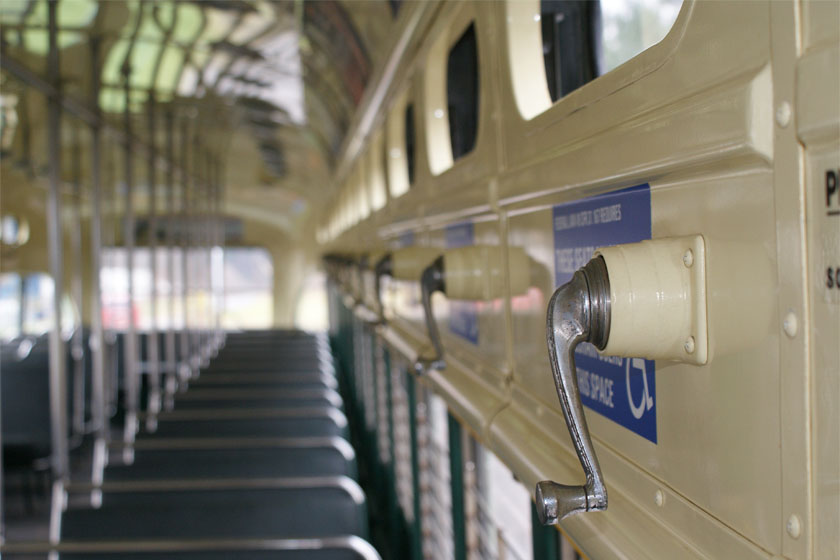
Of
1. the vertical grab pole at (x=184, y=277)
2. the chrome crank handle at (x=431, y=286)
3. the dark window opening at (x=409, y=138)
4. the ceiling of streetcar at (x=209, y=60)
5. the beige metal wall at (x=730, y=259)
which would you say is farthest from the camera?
the vertical grab pole at (x=184, y=277)

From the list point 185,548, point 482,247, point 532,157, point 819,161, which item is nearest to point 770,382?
point 819,161

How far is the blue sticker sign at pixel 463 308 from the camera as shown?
1603mm

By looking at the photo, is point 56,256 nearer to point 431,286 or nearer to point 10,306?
point 431,286

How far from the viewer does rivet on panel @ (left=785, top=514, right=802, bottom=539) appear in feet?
1.73

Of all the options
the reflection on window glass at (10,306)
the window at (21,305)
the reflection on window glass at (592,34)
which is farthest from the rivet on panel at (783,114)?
the reflection on window glass at (10,306)

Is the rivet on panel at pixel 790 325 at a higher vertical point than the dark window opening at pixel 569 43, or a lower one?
lower

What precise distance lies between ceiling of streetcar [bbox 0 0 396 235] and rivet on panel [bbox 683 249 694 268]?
201cm

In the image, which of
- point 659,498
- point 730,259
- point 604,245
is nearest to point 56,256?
point 604,245

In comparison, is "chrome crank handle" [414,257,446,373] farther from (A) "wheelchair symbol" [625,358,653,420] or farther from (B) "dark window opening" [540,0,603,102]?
(A) "wheelchair symbol" [625,358,653,420]

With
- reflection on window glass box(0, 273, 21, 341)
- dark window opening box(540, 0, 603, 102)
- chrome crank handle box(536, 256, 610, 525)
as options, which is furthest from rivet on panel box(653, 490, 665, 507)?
reflection on window glass box(0, 273, 21, 341)

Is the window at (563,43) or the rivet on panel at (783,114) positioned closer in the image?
the rivet on panel at (783,114)

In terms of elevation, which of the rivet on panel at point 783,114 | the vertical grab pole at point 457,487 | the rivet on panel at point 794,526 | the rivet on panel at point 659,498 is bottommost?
the vertical grab pole at point 457,487

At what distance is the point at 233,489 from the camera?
3.38 m

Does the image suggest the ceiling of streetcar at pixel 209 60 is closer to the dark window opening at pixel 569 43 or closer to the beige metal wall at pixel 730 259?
the dark window opening at pixel 569 43
